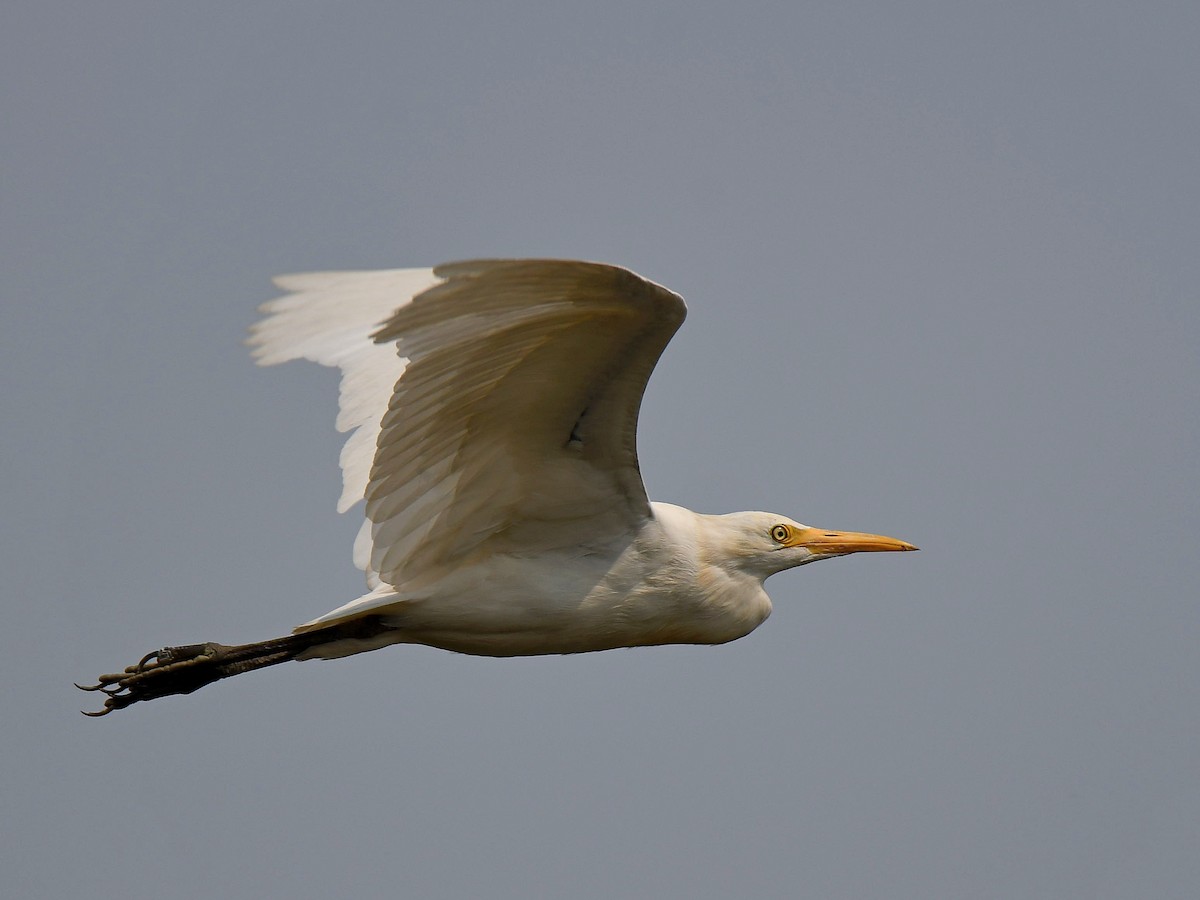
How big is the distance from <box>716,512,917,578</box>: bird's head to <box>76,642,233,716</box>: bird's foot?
122 inches

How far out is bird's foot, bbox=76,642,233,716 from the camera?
9445 millimetres

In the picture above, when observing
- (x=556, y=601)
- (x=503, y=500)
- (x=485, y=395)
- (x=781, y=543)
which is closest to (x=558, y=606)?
(x=556, y=601)

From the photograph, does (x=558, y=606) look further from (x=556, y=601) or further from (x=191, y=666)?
(x=191, y=666)

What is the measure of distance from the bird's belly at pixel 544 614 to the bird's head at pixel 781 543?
1.85 ft

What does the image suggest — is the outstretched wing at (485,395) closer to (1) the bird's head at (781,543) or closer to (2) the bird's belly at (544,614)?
(2) the bird's belly at (544,614)

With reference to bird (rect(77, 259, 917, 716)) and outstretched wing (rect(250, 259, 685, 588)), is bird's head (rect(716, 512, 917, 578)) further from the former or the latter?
outstretched wing (rect(250, 259, 685, 588))

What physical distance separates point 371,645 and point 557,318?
252cm

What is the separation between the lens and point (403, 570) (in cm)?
916

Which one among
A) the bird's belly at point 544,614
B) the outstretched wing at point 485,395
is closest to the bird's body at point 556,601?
the bird's belly at point 544,614

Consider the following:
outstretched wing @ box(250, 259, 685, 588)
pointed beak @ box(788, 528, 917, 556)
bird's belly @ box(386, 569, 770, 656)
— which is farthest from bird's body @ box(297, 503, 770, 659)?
pointed beak @ box(788, 528, 917, 556)

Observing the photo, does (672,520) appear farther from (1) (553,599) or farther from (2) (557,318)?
(2) (557,318)

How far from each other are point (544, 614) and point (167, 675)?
228 centimetres

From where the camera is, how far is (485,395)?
827 cm

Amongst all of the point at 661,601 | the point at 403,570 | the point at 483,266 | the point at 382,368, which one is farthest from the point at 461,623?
the point at 483,266
